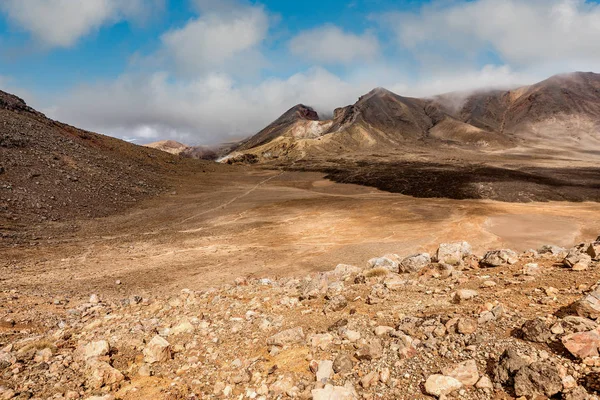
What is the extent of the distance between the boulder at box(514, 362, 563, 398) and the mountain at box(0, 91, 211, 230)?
29.9 m

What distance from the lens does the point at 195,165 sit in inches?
2864

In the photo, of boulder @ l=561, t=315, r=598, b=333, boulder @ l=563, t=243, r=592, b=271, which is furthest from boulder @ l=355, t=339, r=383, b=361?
boulder @ l=563, t=243, r=592, b=271

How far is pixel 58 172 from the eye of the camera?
122 ft

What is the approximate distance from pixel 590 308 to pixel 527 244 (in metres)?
24.6

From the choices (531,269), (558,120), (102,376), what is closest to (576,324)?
(531,269)

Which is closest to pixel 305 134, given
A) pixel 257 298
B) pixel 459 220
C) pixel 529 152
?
pixel 529 152

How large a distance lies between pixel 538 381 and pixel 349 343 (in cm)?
284

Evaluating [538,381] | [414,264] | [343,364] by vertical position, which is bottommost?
[414,264]

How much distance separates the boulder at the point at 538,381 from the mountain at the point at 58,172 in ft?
98.1

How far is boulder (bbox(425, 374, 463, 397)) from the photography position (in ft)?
14.9

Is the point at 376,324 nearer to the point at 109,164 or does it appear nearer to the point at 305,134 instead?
the point at 109,164

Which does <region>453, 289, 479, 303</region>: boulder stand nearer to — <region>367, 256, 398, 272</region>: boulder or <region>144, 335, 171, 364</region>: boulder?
<region>367, 256, 398, 272</region>: boulder

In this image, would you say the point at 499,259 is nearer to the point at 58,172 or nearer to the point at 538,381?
the point at 538,381

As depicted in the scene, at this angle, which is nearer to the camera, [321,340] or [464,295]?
[321,340]
